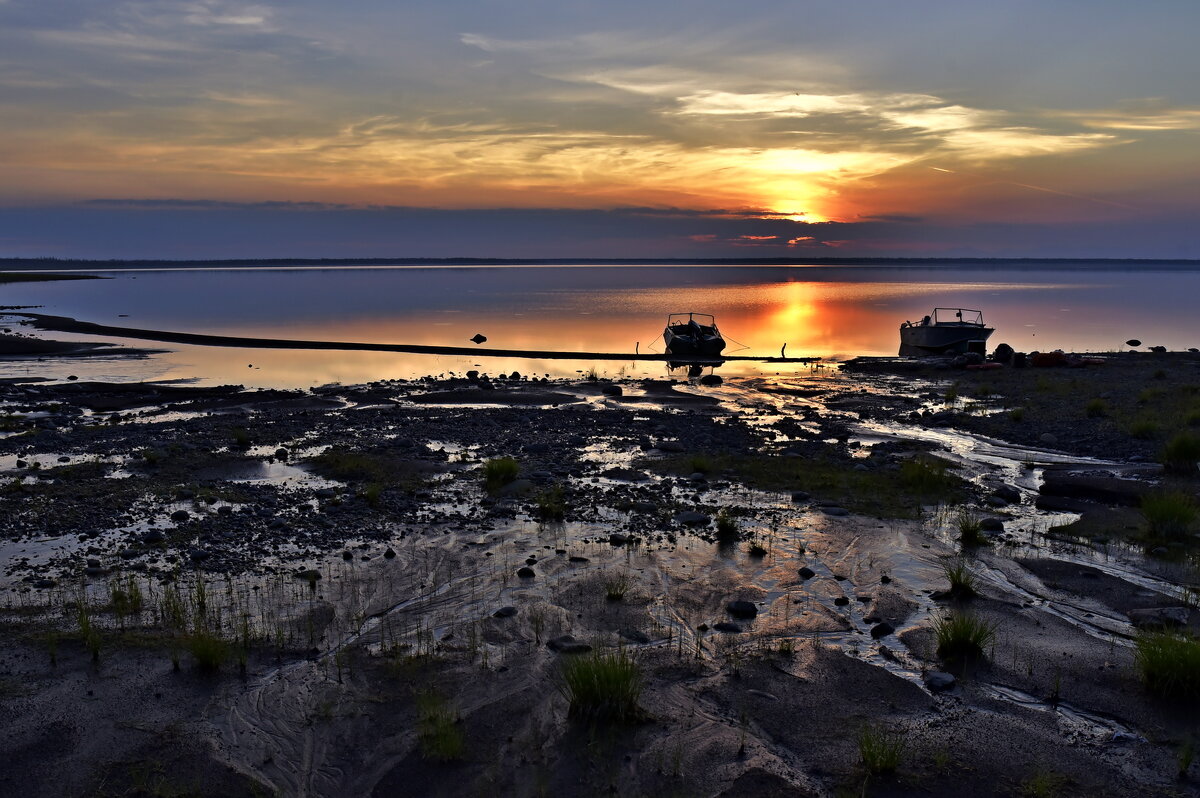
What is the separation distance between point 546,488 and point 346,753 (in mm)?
9162

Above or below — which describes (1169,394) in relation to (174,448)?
above

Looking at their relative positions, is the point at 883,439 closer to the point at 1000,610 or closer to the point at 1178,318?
the point at 1000,610

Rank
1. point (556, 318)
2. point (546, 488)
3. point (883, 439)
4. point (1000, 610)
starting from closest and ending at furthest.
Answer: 1. point (1000, 610)
2. point (546, 488)
3. point (883, 439)
4. point (556, 318)

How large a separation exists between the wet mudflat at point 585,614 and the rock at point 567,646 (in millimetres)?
40

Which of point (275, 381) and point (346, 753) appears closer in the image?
point (346, 753)

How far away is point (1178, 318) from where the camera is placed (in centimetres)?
7862

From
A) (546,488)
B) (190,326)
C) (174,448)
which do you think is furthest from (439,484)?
(190,326)

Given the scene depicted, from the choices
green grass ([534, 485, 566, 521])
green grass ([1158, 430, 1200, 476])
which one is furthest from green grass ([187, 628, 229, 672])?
green grass ([1158, 430, 1200, 476])

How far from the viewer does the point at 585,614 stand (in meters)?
10.6

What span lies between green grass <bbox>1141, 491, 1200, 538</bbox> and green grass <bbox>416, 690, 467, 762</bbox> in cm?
1157

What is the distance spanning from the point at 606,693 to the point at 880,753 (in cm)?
247

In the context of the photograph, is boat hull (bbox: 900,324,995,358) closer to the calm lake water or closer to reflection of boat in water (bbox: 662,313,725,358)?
the calm lake water

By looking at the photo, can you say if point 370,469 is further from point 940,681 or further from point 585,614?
point 940,681

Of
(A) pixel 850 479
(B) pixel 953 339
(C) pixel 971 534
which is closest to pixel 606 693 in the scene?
(C) pixel 971 534
